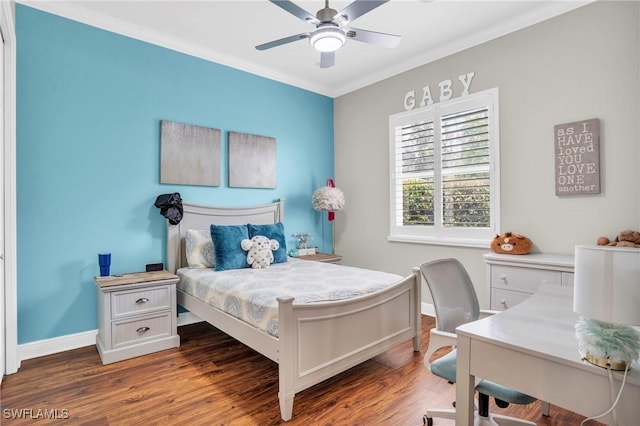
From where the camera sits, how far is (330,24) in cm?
212

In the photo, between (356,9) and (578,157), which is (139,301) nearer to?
(356,9)

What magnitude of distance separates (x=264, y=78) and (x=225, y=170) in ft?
4.32

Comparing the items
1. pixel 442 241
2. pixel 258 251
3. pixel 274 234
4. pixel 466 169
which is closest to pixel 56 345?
pixel 258 251

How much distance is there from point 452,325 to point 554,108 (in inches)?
90.7

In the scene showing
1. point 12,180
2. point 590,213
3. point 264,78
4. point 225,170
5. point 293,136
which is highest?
point 264,78

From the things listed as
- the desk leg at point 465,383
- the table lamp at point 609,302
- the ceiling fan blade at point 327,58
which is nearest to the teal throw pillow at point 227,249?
the ceiling fan blade at point 327,58

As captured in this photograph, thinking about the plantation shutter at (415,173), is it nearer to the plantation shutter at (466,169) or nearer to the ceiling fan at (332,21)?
the plantation shutter at (466,169)

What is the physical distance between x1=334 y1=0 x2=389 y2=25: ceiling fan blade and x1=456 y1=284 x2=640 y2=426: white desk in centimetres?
183

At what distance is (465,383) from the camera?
1265mm

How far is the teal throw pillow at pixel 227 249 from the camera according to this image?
3.18m

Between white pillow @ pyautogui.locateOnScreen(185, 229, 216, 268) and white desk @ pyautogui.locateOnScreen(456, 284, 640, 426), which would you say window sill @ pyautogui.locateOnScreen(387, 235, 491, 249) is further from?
white pillow @ pyautogui.locateOnScreen(185, 229, 216, 268)

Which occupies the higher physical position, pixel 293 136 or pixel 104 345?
pixel 293 136

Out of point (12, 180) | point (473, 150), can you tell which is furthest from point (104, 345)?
point (473, 150)

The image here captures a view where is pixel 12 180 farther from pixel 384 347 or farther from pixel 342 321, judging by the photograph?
pixel 384 347
